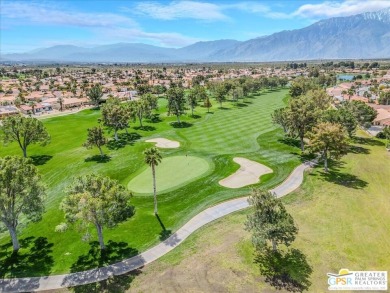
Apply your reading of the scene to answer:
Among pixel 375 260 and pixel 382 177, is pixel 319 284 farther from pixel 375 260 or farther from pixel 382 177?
pixel 382 177

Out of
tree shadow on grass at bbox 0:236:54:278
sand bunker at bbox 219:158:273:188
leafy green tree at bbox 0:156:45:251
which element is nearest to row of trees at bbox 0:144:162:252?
leafy green tree at bbox 0:156:45:251

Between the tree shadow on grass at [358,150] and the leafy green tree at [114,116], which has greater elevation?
the leafy green tree at [114,116]

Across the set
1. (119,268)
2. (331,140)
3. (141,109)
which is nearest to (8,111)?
(141,109)

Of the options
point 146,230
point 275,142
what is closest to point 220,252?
point 146,230

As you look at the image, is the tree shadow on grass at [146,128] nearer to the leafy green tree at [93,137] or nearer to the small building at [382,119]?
the leafy green tree at [93,137]

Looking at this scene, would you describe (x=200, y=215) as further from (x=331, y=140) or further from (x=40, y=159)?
(x=40, y=159)

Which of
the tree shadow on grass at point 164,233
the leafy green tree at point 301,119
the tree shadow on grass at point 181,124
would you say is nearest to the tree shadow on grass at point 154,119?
the tree shadow on grass at point 181,124
